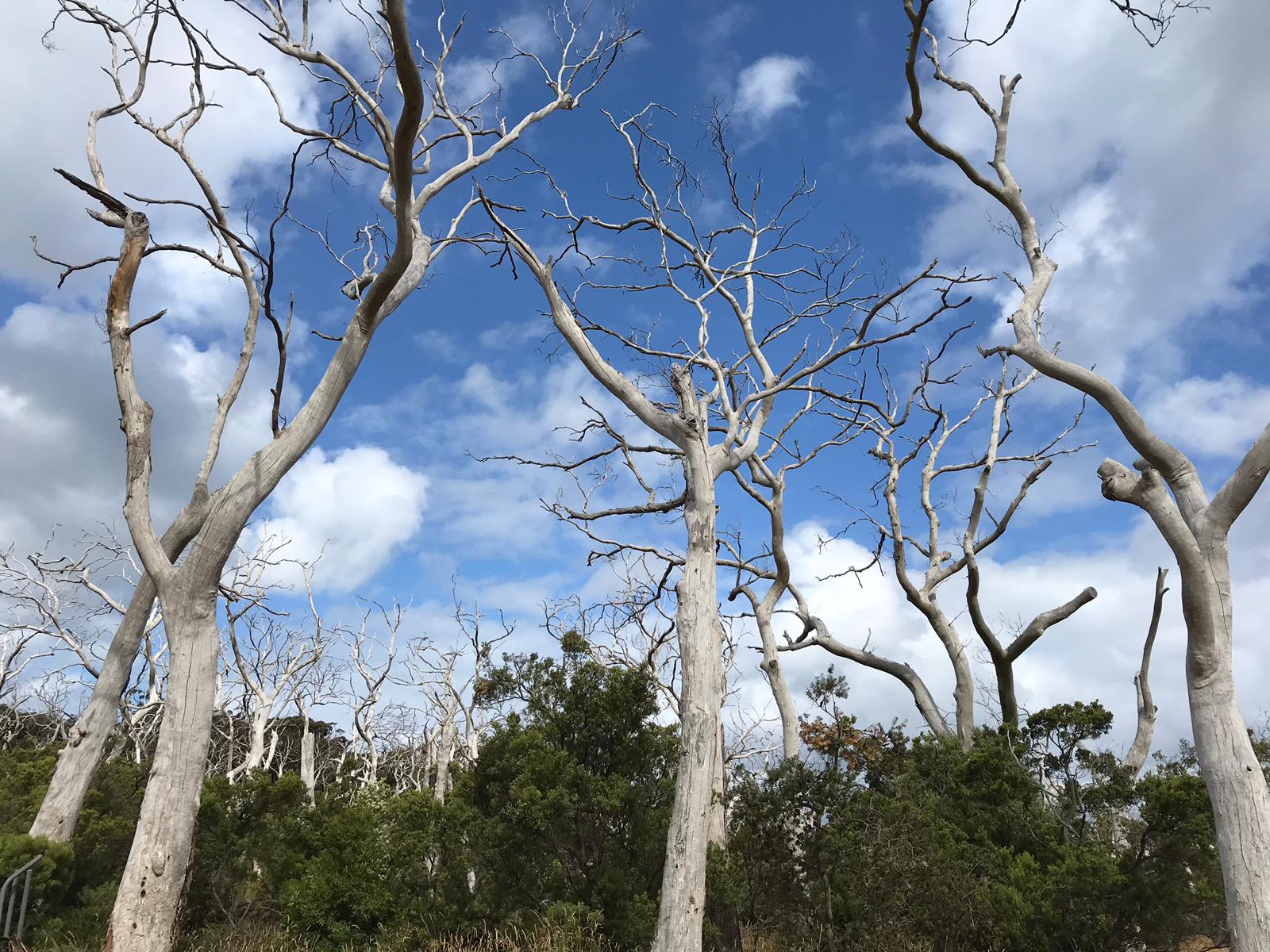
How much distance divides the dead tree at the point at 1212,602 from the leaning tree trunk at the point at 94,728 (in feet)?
28.4

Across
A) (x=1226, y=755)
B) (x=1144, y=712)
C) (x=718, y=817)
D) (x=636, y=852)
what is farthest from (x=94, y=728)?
(x=1144, y=712)

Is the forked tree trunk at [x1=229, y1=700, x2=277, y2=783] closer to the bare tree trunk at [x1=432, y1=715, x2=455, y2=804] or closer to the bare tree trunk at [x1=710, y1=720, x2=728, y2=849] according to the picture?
the bare tree trunk at [x1=432, y1=715, x2=455, y2=804]

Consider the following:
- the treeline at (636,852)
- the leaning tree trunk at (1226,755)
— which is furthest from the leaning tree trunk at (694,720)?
the leaning tree trunk at (1226,755)

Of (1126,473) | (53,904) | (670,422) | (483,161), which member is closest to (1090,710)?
(1126,473)

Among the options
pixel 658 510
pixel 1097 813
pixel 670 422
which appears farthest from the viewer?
pixel 1097 813

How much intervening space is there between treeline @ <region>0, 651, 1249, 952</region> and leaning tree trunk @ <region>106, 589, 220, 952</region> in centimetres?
286

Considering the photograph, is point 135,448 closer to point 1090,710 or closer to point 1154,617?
point 1090,710

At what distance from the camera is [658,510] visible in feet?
33.7

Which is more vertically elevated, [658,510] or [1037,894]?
[658,510]

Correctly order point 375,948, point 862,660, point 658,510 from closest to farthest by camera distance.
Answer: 1. point 375,948
2. point 658,510
3. point 862,660

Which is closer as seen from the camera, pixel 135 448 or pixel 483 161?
pixel 135 448

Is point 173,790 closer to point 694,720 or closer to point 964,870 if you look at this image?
point 694,720

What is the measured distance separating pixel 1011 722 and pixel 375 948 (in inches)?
375

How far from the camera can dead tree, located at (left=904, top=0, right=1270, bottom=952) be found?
6258mm
